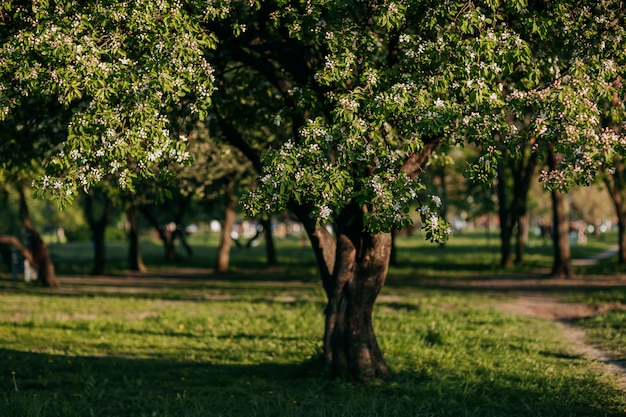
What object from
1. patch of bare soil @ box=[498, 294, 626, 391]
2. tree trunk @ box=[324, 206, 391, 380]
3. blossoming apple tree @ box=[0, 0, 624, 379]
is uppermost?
blossoming apple tree @ box=[0, 0, 624, 379]

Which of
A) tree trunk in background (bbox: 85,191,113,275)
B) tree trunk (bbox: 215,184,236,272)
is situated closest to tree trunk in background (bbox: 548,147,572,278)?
tree trunk (bbox: 215,184,236,272)

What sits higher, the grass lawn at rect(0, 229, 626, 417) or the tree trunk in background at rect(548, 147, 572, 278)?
the tree trunk in background at rect(548, 147, 572, 278)

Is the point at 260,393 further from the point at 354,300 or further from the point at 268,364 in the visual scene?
the point at 268,364

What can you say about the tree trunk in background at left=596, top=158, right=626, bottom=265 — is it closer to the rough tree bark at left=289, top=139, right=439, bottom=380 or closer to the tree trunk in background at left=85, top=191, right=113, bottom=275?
the tree trunk in background at left=85, top=191, right=113, bottom=275

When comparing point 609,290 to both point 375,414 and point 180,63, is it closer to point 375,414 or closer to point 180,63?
point 375,414

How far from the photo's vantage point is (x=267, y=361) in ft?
41.6

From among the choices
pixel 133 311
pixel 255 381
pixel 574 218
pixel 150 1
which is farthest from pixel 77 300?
pixel 574 218

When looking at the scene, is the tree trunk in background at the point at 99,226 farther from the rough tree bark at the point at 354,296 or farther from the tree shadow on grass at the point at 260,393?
the rough tree bark at the point at 354,296

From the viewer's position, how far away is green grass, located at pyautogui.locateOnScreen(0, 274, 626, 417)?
9133 millimetres

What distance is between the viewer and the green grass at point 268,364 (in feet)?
30.0

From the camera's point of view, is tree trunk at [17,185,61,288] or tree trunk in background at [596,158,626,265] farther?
tree trunk in background at [596,158,626,265]

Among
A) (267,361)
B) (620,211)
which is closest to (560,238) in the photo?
(620,211)

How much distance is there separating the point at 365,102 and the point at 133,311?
536 inches

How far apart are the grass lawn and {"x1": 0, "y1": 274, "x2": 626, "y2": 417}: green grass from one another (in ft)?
0.10
